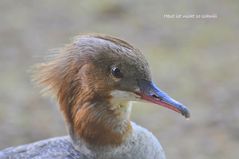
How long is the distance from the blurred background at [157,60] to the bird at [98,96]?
62.2 inches

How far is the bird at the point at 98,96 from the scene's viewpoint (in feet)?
12.9

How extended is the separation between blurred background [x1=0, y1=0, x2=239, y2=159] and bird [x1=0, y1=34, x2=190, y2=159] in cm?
158

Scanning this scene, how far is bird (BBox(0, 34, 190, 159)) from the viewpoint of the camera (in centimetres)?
393

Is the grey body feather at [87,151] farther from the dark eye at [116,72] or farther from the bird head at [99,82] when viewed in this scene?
the dark eye at [116,72]

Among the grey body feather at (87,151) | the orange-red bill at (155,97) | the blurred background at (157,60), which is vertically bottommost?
the blurred background at (157,60)

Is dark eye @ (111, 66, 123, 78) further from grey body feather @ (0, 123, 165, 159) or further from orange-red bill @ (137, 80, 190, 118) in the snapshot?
grey body feather @ (0, 123, 165, 159)

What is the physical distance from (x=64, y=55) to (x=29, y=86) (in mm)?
2431

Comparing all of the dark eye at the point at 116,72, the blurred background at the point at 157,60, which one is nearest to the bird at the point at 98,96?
the dark eye at the point at 116,72

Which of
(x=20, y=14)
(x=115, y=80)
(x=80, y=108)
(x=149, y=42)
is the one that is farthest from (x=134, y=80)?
(x=20, y=14)

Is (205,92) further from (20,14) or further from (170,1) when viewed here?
(20,14)

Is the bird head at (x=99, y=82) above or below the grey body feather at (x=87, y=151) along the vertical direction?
above

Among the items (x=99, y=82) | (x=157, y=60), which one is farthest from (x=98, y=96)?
(x=157, y=60)

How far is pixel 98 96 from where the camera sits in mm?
3988

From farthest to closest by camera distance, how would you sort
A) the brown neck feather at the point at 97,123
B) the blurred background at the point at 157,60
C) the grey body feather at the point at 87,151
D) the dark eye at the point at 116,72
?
the blurred background at the point at 157,60 < the grey body feather at the point at 87,151 < the brown neck feather at the point at 97,123 < the dark eye at the point at 116,72
